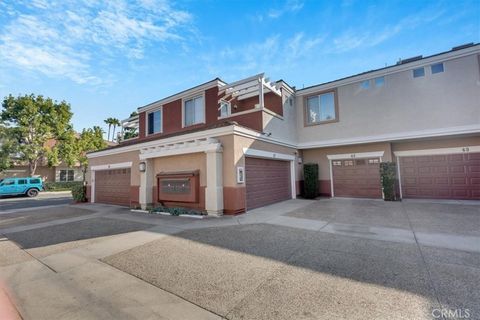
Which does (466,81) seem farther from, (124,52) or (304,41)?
(124,52)

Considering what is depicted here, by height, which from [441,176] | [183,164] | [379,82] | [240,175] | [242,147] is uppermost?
[379,82]

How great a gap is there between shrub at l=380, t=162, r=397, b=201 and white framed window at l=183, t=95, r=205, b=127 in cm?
1054

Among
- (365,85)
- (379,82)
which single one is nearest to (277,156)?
(365,85)

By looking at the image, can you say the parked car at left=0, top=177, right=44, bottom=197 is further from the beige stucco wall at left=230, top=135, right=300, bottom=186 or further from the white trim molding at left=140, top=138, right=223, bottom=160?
the beige stucco wall at left=230, top=135, right=300, bottom=186

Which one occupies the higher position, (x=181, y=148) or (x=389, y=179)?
(x=181, y=148)

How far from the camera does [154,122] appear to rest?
53.2 ft

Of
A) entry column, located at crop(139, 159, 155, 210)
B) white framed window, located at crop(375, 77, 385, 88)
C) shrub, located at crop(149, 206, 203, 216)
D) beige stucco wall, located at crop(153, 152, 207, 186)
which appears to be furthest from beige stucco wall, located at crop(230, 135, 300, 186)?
white framed window, located at crop(375, 77, 385, 88)

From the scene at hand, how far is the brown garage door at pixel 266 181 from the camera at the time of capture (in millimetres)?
9930

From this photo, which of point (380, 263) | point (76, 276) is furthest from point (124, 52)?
point (380, 263)

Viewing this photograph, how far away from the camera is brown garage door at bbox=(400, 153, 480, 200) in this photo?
1084cm

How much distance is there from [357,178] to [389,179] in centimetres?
168

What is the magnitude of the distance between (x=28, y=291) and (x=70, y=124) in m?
30.1

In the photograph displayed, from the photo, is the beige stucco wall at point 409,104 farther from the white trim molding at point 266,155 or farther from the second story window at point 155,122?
the second story window at point 155,122

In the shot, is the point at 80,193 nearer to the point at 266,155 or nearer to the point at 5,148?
the point at 266,155
